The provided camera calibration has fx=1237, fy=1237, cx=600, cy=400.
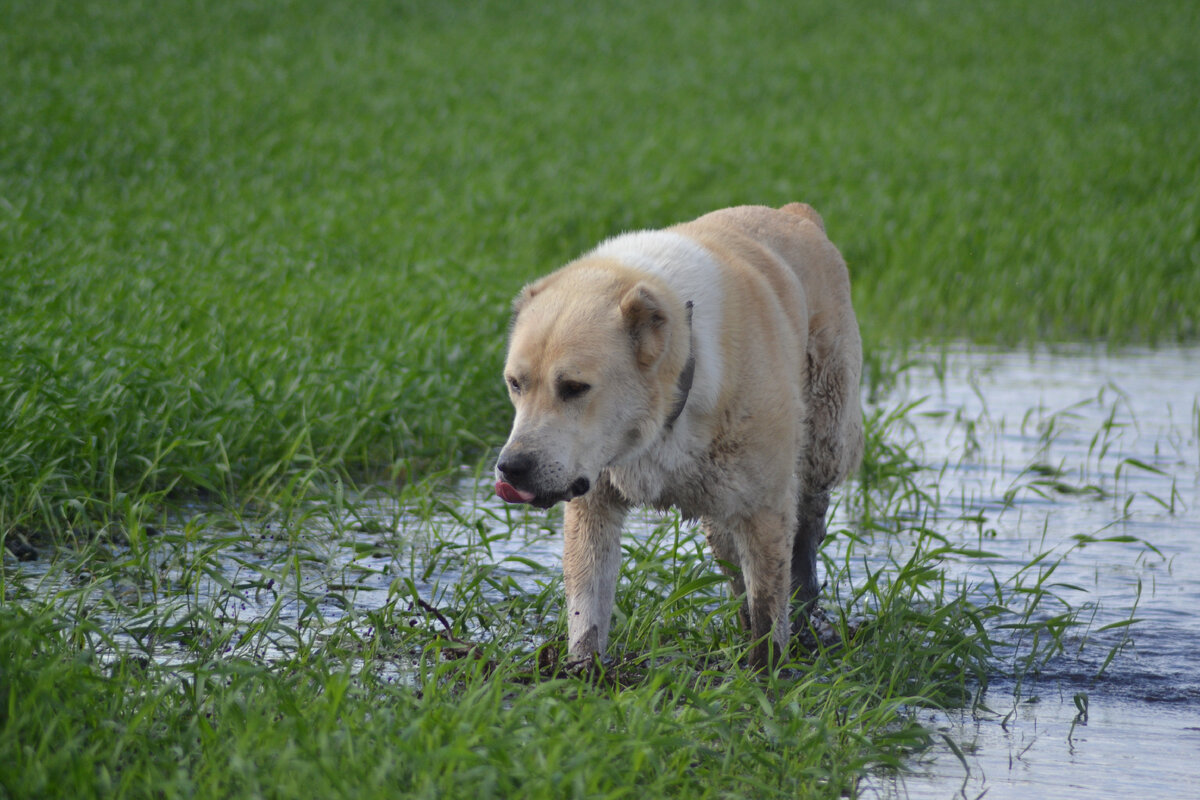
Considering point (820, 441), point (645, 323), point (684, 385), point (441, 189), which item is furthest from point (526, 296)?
point (441, 189)

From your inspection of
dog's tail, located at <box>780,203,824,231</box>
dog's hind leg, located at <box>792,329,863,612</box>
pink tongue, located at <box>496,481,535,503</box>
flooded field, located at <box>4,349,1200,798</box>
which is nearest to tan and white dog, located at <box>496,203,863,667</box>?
pink tongue, located at <box>496,481,535,503</box>

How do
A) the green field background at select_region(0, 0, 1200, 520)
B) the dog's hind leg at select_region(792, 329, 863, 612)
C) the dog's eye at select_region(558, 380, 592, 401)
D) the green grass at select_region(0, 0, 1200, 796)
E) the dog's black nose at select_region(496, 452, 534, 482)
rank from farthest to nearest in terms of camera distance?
1. the green field background at select_region(0, 0, 1200, 520)
2. the dog's hind leg at select_region(792, 329, 863, 612)
3. the dog's eye at select_region(558, 380, 592, 401)
4. the dog's black nose at select_region(496, 452, 534, 482)
5. the green grass at select_region(0, 0, 1200, 796)

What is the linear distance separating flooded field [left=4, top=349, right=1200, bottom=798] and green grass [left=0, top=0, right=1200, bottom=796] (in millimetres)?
69

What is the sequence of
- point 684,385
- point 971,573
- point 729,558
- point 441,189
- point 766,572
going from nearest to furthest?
point 684,385
point 766,572
point 729,558
point 971,573
point 441,189

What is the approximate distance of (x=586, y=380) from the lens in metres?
3.63

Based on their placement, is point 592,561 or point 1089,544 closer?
point 592,561

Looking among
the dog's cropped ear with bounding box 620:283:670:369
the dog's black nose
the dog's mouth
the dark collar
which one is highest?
the dog's cropped ear with bounding box 620:283:670:369

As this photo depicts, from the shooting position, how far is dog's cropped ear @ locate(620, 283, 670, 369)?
147 inches

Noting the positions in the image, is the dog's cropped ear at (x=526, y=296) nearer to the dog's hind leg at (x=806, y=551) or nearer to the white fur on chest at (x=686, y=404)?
the white fur on chest at (x=686, y=404)

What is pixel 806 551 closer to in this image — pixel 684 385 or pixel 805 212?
pixel 684 385

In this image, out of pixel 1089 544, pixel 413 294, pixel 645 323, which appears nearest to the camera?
pixel 645 323

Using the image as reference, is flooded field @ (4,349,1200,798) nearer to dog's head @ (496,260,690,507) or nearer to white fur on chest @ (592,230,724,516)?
white fur on chest @ (592,230,724,516)

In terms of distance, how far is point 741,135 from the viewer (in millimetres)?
18938

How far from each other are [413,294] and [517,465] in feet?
18.9
